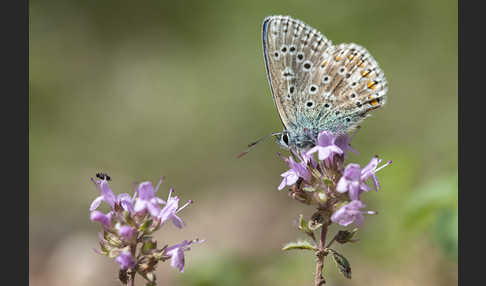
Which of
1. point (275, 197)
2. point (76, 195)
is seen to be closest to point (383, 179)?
point (275, 197)

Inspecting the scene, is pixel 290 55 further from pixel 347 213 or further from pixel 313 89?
pixel 347 213

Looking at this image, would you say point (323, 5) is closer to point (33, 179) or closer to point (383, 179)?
point (383, 179)

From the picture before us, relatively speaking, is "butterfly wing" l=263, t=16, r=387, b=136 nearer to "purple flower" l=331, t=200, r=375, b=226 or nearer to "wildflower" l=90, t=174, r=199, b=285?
"purple flower" l=331, t=200, r=375, b=226

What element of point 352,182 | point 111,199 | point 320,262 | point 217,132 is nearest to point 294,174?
point 352,182

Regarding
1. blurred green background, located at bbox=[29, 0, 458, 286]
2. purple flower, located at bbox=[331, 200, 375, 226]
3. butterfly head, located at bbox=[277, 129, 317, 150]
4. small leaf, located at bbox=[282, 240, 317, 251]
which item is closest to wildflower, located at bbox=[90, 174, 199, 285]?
small leaf, located at bbox=[282, 240, 317, 251]

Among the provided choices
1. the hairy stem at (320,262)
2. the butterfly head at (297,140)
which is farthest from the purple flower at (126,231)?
the butterfly head at (297,140)

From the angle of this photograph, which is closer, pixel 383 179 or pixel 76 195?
pixel 383 179
